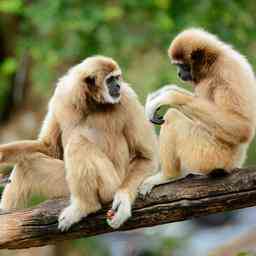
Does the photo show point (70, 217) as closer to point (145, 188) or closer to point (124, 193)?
point (124, 193)

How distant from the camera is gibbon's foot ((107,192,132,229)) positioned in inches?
270

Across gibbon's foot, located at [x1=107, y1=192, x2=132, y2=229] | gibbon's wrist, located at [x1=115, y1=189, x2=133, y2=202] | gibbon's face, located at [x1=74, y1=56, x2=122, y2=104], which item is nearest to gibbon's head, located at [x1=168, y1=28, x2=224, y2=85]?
gibbon's face, located at [x1=74, y1=56, x2=122, y2=104]

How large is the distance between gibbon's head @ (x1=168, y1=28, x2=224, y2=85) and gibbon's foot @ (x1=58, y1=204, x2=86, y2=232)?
207cm

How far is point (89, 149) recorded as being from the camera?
704 cm

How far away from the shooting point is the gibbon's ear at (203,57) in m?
7.57

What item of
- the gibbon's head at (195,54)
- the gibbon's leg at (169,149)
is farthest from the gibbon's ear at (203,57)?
the gibbon's leg at (169,149)

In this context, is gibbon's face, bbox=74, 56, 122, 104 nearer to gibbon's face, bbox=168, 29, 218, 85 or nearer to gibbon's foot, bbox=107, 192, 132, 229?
gibbon's face, bbox=168, 29, 218, 85

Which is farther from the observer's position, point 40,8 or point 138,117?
point 40,8

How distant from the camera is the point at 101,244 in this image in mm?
14219

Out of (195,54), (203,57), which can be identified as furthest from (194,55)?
(203,57)

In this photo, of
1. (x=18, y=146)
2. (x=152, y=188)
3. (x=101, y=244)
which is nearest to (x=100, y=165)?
(x=152, y=188)

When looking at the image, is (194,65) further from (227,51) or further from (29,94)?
(29,94)

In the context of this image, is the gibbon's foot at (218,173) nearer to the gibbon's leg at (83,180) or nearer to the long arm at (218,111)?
the long arm at (218,111)

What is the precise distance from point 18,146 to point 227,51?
104 inches
